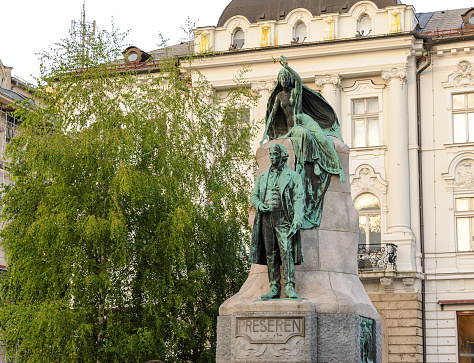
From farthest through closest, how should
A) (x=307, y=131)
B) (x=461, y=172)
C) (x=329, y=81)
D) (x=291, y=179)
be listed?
(x=329, y=81)
(x=461, y=172)
(x=307, y=131)
(x=291, y=179)

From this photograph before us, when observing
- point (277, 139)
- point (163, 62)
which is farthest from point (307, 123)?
point (163, 62)

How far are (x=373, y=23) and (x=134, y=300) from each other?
17.0m

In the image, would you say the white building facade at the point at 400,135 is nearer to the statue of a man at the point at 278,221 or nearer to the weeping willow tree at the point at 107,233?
the weeping willow tree at the point at 107,233

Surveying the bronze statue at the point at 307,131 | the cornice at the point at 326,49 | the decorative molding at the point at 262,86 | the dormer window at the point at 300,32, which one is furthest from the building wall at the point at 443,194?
the bronze statue at the point at 307,131

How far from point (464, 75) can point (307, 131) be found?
67.1ft

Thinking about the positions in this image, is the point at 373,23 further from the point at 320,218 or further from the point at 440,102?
the point at 320,218

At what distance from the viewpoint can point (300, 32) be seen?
32281 mm

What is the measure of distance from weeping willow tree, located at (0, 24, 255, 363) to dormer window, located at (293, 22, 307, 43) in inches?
506

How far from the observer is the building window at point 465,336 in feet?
94.5

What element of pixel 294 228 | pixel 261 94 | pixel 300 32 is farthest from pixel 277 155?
pixel 300 32

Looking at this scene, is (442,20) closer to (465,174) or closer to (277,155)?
(465,174)

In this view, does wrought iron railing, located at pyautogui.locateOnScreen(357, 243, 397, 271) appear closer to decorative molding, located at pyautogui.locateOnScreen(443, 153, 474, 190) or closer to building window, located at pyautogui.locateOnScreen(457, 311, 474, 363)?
building window, located at pyautogui.locateOnScreen(457, 311, 474, 363)

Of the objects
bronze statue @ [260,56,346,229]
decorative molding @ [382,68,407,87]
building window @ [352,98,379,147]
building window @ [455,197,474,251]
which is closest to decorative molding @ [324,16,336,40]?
decorative molding @ [382,68,407,87]

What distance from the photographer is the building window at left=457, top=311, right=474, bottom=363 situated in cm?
2881
